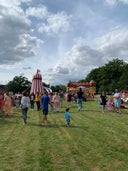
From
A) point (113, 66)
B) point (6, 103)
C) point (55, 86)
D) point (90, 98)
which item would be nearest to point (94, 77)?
point (113, 66)

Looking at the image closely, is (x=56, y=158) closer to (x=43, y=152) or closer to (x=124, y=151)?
(x=43, y=152)

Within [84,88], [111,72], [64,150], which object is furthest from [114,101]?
[111,72]

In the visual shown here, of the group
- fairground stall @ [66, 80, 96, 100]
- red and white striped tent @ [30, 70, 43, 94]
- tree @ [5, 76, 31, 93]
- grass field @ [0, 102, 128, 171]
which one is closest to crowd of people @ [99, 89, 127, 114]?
grass field @ [0, 102, 128, 171]

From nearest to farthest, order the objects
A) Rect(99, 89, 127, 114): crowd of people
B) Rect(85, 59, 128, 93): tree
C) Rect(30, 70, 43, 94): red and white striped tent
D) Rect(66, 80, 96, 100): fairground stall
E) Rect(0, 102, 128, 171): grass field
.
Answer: Rect(0, 102, 128, 171): grass field
Rect(99, 89, 127, 114): crowd of people
Rect(30, 70, 43, 94): red and white striped tent
Rect(66, 80, 96, 100): fairground stall
Rect(85, 59, 128, 93): tree

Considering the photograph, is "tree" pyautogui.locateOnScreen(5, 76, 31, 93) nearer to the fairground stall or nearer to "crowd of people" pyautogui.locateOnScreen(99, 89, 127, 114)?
the fairground stall

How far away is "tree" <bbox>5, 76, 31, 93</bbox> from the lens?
128m

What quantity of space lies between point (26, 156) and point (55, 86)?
140 m

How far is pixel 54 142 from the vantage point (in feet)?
36.7

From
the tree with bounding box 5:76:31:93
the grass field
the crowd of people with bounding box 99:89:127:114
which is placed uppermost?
the tree with bounding box 5:76:31:93

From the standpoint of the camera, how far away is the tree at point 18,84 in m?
128

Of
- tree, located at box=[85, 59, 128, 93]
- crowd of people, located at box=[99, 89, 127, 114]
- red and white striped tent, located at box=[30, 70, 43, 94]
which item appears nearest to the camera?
crowd of people, located at box=[99, 89, 127, 114]

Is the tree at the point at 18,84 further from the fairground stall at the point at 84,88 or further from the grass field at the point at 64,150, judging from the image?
the grass field at the point at 64,150

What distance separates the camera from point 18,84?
434 ft

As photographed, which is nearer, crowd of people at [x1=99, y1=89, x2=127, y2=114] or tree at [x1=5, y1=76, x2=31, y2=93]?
crowd of people at [x1=99, y1=89, x2=127, y2=114]
